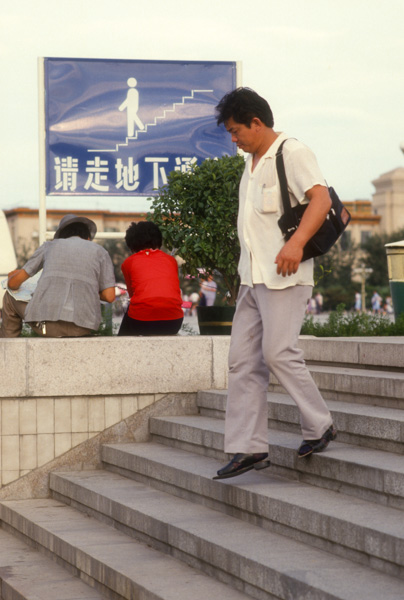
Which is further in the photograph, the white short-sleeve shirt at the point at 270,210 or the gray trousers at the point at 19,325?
the gray trousers at the point at 19,325

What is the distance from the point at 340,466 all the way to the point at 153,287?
3.52 m

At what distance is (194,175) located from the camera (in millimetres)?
9281

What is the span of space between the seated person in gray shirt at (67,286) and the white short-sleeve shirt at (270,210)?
2.78 meters

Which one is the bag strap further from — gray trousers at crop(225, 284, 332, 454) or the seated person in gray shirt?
the seated person in gray shirt

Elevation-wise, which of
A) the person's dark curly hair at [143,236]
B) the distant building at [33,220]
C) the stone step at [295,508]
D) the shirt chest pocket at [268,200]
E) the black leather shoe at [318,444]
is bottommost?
the stone step at [295,508]

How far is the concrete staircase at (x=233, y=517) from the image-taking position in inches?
161

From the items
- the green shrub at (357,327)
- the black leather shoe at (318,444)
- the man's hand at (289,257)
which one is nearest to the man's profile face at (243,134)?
the man's hand at (289,257)

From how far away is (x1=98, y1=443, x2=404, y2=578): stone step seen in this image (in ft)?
13.1

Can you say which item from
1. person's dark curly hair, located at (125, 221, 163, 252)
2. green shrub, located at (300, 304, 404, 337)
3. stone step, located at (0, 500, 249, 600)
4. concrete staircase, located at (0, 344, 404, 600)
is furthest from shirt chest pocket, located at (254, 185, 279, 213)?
green shrub, located at (300, 304, 404, 337)

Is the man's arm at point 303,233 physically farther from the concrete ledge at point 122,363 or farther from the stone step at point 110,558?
the concrete ledge at point 122,363

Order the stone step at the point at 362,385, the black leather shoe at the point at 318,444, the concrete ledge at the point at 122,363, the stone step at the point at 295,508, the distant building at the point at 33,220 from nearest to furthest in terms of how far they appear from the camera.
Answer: the stone step at the point at 295,508 → the black leather shoe at the point at 318,444 → the stone step at the point at 362,385 → the concrete ledge at the point at 122,363 → the distant building at the point at 33,220

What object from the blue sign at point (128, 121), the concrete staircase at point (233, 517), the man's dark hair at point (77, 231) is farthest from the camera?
the blue sign at point (128, 121)

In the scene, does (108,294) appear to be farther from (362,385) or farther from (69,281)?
(362,385)

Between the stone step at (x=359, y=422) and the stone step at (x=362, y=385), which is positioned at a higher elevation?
the stone step at (x=362, y=385)
